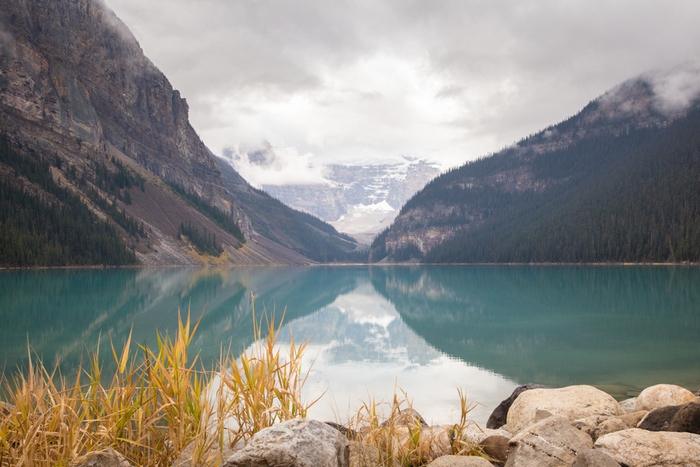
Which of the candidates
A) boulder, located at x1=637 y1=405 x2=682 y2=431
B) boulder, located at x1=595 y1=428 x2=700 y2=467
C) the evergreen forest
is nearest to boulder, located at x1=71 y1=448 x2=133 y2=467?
boulder, located at x1=595 y1=428 x2=700 y2=467

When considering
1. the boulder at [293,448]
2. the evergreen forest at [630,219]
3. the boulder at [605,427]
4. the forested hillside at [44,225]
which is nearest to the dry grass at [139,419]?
the boulder at [293,448]

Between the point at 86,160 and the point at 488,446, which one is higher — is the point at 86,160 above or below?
above

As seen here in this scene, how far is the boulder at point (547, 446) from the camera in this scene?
18.2 feet

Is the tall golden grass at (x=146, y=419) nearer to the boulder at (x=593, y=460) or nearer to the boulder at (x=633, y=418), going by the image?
the boulder at (x=593, y=460)

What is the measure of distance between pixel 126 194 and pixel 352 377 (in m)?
143

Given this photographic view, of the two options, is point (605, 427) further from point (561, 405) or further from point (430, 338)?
point (430, 338)

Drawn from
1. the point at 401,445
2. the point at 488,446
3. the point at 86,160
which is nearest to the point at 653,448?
the point at 488,446

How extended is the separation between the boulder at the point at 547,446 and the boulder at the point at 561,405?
8.43 ft

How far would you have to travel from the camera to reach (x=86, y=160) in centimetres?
14112

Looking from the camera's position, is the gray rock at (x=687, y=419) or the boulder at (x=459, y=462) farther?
the gray rock at (x=687, y=419)

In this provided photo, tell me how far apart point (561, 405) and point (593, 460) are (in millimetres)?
4370

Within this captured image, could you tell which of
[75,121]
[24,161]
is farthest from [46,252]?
[75,121]

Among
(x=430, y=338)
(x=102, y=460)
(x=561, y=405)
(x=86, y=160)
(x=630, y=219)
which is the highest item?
(x=86, y=160)

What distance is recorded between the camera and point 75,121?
14500 cm
